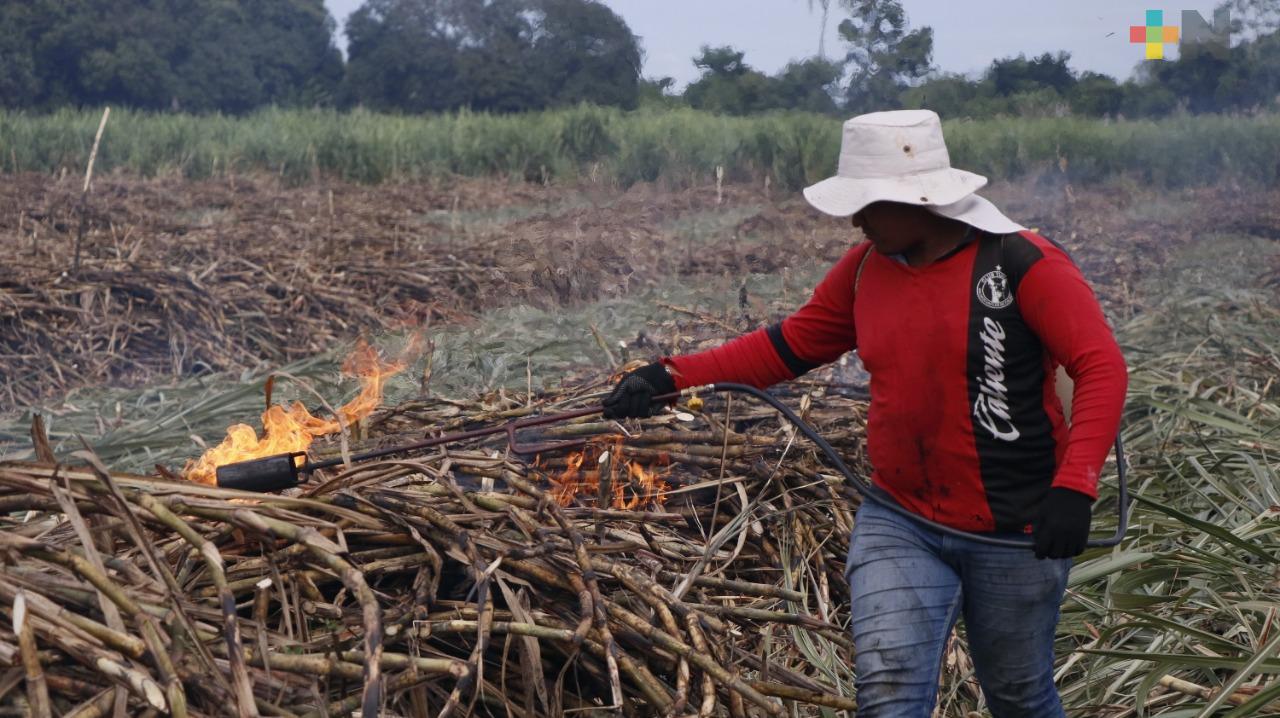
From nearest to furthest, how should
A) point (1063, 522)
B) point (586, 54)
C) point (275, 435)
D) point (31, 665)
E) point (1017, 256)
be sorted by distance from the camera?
point (31, 665), point (1063, 522), point (1017, 256), point (275, 435), point (586, 54)

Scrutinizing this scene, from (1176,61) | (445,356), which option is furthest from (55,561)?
(1176,61)

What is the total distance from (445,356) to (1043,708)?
494cm

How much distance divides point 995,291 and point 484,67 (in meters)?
37.8

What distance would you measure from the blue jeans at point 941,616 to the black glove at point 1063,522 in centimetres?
21

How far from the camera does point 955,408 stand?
2785mm

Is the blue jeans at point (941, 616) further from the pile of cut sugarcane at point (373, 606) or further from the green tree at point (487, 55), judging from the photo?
the green tree at point (487, 55)

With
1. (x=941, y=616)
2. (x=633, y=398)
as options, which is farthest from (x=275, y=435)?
(x=941, y=616)

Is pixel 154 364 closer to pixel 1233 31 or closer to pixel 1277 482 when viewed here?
pixel 1277 482

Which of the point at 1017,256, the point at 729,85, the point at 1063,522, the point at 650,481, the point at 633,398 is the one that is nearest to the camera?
the point at 1063,522

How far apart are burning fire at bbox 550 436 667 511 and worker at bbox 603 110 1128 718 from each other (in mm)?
1206

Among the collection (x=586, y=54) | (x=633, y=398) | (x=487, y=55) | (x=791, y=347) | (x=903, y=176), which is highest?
(x=487, y=55)

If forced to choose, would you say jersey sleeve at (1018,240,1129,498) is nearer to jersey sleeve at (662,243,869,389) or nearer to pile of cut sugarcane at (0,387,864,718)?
jersey sleeve at (662,243,869,389)

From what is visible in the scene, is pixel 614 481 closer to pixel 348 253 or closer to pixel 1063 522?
pixel 1063 522

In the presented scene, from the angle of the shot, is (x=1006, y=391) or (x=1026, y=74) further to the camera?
(x=1026, y=74)
